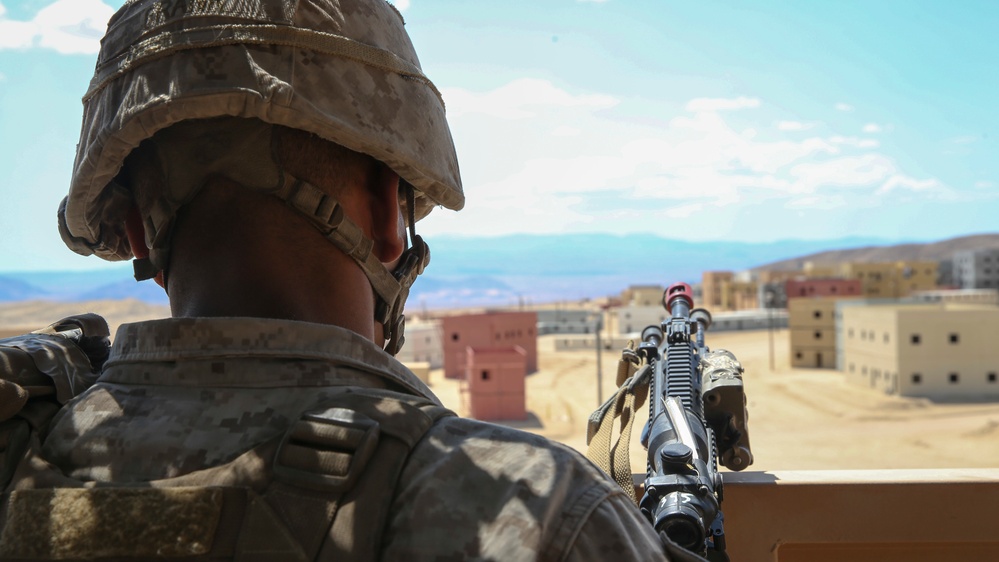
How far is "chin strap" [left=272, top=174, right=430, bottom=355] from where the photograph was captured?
1.41 m

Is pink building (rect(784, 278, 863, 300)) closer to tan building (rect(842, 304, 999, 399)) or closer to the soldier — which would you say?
tan building (rect(842, 304, 999, 399))

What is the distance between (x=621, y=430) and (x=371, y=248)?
1694mm

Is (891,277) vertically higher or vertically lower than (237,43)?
higher

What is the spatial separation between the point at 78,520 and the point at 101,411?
0.24m

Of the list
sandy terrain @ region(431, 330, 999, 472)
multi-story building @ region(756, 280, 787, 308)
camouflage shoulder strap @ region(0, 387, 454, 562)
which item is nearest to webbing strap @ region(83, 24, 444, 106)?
camouflage shoulder strap @ region(0, 387, 454, 562)

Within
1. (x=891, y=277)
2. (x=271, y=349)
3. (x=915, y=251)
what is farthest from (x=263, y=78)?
(x=915, y=251)

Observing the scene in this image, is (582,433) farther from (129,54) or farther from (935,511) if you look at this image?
(129,54)

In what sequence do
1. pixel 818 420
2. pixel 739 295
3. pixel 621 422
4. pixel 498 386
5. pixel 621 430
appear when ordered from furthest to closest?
pixel 739 295
pixel 818 420
pixel 498 386
pixel 621 422
pixel 621 430

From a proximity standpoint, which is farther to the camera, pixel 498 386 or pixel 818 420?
pixel 818 420

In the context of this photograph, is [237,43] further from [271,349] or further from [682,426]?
[682,426]

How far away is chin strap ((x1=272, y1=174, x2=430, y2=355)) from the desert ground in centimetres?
1655

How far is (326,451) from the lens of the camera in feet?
3.77

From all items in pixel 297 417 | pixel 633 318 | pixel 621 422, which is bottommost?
pixel 633 318

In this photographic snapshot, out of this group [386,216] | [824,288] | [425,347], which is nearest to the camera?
[386,216]
